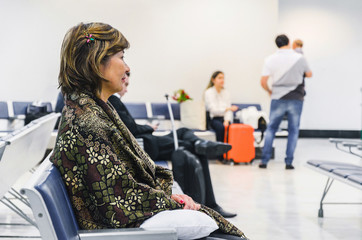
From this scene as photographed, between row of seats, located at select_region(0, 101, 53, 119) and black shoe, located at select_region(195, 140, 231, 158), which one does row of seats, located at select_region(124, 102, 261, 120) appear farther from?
black shoe, located at select_region(195, 140, 231, 158)

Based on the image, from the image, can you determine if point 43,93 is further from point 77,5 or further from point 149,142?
point 149,142

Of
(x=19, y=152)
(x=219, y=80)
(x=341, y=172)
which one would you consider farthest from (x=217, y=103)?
(x=19, y=152)

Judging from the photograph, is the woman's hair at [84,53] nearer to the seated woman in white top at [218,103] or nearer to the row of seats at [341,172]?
the row of seats at [341,172]

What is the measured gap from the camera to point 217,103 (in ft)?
26.2

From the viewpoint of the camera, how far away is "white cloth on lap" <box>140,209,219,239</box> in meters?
1.60

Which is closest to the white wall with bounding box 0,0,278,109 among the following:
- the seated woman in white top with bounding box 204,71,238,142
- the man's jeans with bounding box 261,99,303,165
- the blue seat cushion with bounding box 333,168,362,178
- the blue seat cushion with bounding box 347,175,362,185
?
the seated woman in white top with bounding box 204,71,238,142

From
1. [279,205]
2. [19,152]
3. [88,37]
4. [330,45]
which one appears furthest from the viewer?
[330,45]

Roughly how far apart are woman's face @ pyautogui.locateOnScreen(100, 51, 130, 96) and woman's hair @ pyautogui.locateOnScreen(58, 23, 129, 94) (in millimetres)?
27

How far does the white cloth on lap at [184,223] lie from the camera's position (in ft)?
5.25

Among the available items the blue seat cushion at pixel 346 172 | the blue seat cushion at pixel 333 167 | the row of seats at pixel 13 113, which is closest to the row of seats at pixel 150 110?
the row of seats at pixel 13 113

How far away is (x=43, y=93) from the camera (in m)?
8.19

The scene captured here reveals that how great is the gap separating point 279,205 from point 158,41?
178 inches

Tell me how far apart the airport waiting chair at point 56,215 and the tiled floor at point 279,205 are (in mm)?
2264

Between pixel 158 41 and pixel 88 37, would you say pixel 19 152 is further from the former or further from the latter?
pixel 158 41
